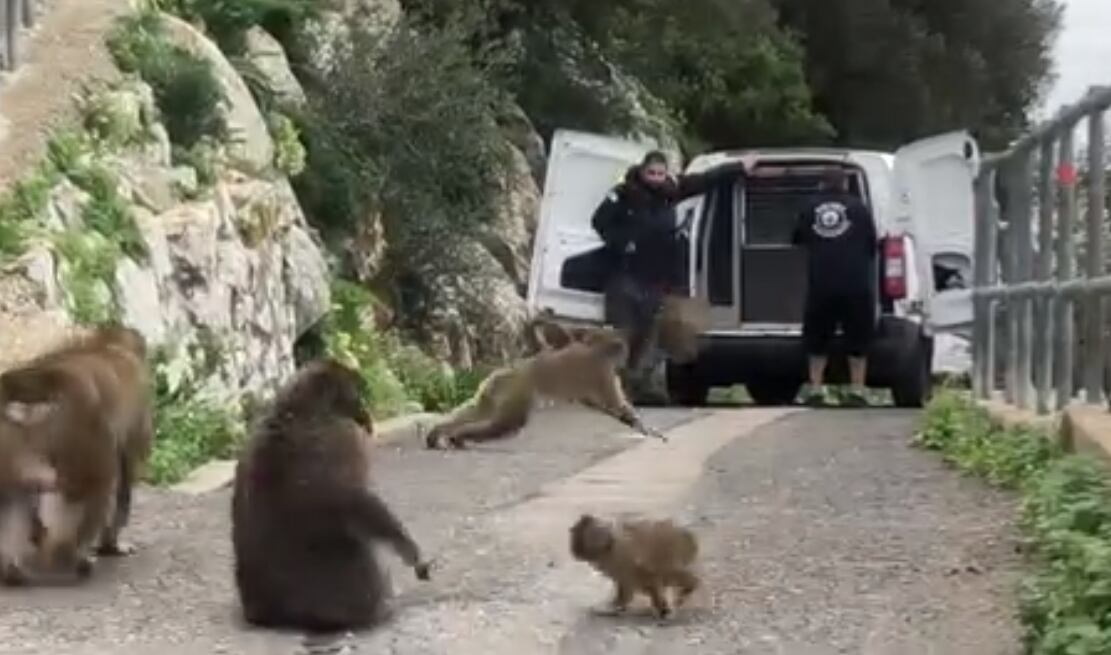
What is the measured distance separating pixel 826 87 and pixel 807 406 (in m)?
21.1

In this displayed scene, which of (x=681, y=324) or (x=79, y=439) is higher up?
(x=79, y=439)

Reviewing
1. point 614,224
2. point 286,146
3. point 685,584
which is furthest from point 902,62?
point 685,584

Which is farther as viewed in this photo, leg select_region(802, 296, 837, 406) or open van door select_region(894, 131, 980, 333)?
open van door select_region(894, 131, 980, 333)

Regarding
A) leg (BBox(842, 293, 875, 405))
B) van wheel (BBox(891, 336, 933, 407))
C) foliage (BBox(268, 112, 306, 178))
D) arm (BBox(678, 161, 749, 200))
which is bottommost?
van wheel (BBox(891, 336, 933, 407))

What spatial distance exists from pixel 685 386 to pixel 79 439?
12.9m

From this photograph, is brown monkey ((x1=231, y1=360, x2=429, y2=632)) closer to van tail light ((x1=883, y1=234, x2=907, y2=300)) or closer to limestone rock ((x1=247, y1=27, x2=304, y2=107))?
limestone rock ((x1=247, y1=27, x2=304, y2=107))

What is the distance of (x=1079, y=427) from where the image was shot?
28.2 ft

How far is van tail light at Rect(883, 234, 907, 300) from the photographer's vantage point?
1867 centimetres

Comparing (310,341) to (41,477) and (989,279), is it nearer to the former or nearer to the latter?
(989,279)

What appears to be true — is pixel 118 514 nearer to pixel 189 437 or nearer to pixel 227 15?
pixel 189 437

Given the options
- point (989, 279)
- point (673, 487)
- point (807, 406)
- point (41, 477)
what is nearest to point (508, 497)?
point (673, 487)

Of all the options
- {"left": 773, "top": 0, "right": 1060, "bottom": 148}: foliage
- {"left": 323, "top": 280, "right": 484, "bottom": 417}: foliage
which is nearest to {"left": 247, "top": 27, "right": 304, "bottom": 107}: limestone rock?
{"left": 323, "top": 280, "right": 484, "bottom": 417}: foliage

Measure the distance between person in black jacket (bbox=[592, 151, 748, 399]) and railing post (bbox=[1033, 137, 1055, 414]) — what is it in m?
6.20

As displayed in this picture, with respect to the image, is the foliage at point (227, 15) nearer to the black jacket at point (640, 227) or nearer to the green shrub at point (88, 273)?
the black jacket at point (640, 227)
